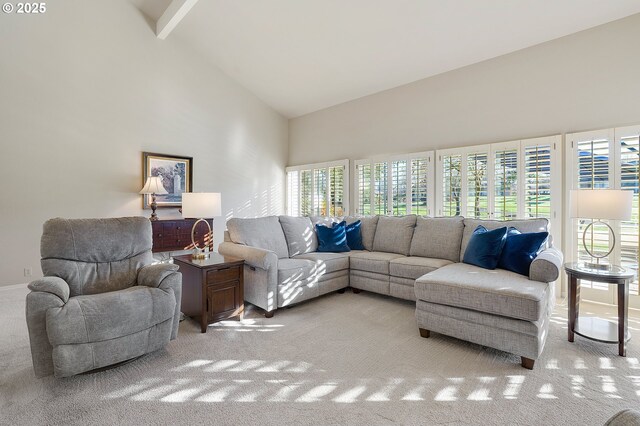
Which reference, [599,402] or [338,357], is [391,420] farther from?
[599,402]

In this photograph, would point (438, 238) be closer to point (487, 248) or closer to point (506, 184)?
point (487, 248)

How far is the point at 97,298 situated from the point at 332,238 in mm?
2757

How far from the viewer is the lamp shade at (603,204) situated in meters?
2.60

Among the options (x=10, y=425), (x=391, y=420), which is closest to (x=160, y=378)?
(x=10, y=425)

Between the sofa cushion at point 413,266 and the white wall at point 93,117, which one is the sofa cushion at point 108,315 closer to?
the sofa cushion at point 413,266

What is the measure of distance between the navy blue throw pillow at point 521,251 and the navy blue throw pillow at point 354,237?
1880 mm

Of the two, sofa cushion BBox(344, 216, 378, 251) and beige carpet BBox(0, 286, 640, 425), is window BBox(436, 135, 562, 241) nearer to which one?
sofa cushion BBox(344, 216, 378, 251)

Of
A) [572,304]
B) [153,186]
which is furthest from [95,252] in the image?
[572,304]

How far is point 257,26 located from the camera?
4.72m

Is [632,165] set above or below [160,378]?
above

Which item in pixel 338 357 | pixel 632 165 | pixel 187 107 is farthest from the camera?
pixel 187 107

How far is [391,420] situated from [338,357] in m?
0.73

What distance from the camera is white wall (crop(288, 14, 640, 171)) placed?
356cm

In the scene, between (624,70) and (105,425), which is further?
(624,70)
